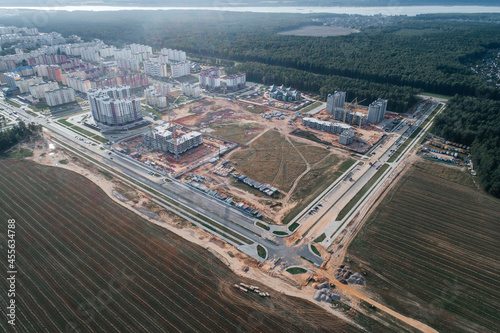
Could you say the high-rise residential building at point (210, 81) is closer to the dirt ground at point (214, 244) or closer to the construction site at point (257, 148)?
the construction site at point (257, 148)

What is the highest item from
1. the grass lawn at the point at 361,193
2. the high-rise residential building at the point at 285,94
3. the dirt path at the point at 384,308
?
the high-rise residential building at the point at 285,94

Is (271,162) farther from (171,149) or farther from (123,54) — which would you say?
(123,54)

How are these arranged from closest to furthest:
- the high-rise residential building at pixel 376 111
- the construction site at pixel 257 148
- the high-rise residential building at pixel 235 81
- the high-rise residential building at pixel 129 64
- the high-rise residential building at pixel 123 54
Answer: the construction site at pixel 257 148 → the high-rise residential building at pixel 376 111 → the high-rise residential building at pixel 235 81 → the high-rise residential building at pixel 129 64 → the high-rise residential building at pixel 123 54

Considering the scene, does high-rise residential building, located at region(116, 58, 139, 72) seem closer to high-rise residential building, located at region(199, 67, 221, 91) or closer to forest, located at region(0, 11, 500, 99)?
high-rise residential building, located at region(199, 67, 221, 91)

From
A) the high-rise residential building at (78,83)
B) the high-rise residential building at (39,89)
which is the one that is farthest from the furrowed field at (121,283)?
the high-rise residential building at (78,83)

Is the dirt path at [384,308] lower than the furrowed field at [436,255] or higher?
lower

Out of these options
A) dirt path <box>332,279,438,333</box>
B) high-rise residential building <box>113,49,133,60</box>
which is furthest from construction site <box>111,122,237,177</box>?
high-rise residential building <box>113,49,133,60</box>

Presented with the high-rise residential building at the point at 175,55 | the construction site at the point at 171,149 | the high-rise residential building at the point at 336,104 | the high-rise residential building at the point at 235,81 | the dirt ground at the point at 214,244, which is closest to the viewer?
the dirt ground at the point at 214,244
